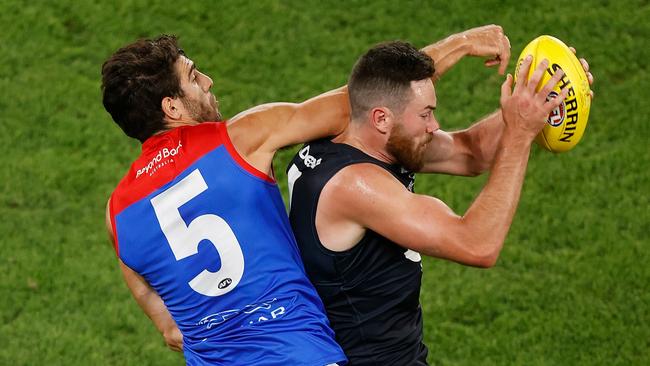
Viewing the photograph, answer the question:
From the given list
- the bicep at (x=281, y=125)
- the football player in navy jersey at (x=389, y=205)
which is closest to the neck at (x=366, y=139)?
the football player in navy jersey at (x=389, y=205)

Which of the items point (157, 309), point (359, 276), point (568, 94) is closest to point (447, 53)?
point (568, 94)

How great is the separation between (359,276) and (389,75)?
87 centimetres

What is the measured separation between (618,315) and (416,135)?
2988mm

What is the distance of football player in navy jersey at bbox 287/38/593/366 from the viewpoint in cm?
482

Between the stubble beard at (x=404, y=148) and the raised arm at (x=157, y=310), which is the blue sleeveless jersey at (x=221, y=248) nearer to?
the raised arm at (x=157, y=310)

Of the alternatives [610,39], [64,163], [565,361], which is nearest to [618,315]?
A: [565,361]

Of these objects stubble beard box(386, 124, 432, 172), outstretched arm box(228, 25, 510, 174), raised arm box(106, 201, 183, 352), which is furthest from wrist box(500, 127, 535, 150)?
raised arm box(106, 201, 183, 352)

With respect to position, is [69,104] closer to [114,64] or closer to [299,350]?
[114,64]

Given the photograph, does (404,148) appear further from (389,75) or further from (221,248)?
(221,248)

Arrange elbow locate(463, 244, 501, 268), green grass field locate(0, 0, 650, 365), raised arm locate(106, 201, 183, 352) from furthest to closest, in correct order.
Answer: green grass field locate(0, 0, 650, 365) < raised arm locate(106, 201, 183, 352) < elbow locate(463, 244, 501, 268)

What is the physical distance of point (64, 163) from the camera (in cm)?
902

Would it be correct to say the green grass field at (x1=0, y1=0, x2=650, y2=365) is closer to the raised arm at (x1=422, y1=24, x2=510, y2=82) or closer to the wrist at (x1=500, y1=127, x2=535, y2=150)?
the raised arm at (x1=422, y1=24, x2=510, y2=82)

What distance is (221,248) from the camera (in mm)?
4949

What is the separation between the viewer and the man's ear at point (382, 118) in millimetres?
5059
